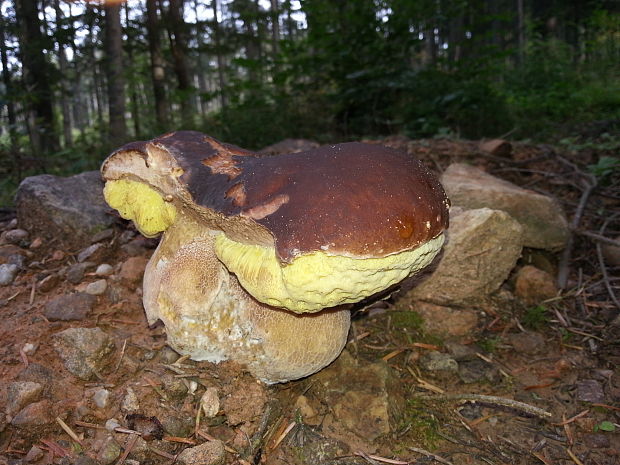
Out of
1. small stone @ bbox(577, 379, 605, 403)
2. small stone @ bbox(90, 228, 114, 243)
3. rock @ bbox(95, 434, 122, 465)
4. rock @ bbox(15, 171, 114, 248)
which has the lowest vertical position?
small stone @ bbox(577, 379, 605, 403)

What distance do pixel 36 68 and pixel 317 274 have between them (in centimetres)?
868

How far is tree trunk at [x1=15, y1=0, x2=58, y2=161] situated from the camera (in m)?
6.22

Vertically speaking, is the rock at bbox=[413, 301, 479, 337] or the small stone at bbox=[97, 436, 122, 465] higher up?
the small stone at bbox=[97, 436, 122, 465]

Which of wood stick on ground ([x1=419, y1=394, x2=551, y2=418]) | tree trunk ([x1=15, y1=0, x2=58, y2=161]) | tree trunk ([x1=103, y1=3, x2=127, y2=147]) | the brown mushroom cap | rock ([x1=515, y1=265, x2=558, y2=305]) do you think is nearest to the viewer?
the brown mushroom cap

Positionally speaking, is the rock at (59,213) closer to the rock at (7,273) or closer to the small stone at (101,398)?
the rock at (7,273)

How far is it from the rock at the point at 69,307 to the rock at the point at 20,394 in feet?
1.41

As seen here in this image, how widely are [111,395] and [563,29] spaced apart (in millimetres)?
22777

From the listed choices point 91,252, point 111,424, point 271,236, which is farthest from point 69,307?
point 271,236

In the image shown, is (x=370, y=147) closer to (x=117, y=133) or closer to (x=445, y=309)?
(x=445, y=309)

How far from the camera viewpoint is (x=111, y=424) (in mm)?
1296

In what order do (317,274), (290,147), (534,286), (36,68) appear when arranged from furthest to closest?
(36,68) → (290,147) → (534,286) → (317,274)

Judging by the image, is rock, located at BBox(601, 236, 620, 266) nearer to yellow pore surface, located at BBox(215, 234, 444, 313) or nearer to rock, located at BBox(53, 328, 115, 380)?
yellow pore surface, located at BBox(215, 234, 444, 313)

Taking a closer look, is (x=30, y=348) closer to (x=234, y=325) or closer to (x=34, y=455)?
(x=34, y=455)

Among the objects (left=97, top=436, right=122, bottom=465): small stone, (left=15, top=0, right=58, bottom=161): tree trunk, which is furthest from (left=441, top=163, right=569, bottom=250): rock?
(left=15, top=0, right=58, bottom=161): tree trunk
